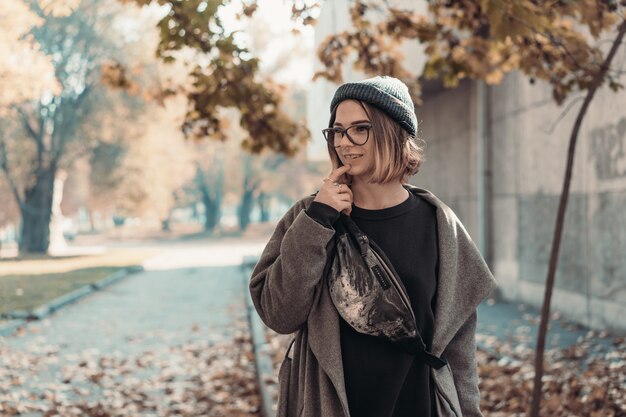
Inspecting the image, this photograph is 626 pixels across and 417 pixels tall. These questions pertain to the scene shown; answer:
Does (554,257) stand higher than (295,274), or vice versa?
(295,274)

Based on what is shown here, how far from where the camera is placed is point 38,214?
3338 cm

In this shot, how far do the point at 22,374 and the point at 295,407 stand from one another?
6897 mm

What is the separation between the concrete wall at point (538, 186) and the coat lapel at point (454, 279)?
6.75 meters

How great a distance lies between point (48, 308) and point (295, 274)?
502 inches

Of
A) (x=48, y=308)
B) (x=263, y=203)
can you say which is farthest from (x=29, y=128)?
(x=263, y=203)

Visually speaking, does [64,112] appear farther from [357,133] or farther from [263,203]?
[263,203]

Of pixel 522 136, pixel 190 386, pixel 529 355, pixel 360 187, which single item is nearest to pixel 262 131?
pixel 190 386

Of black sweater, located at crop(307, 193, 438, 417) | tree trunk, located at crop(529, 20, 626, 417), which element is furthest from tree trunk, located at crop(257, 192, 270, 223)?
black sweater, located at crop(307, 193, 438, 417)

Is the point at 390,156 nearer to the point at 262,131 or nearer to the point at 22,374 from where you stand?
the point at 262,131

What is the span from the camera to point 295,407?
254 cm

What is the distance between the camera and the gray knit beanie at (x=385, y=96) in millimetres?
2355

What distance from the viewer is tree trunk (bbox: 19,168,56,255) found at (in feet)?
108

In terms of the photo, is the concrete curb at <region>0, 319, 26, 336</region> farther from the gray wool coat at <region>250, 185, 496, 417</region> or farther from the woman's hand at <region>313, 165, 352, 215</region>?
the woman's hand at <region>313, 165, 352, 215</region>

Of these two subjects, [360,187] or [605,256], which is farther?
[605,256]
